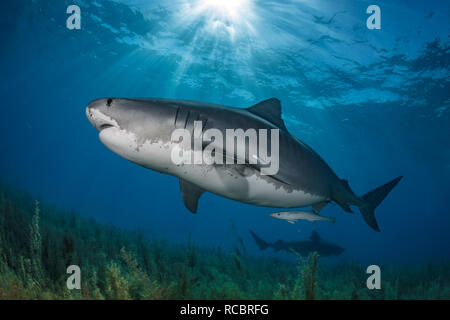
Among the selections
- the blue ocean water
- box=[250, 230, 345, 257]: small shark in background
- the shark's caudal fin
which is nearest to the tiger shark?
the shark's caudal fin

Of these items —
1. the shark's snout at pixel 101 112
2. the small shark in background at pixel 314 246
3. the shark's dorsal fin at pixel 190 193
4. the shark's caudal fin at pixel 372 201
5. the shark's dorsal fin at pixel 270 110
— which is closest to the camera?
the shark's snout at pixel 101 112

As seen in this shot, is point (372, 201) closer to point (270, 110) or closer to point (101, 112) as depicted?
point (270, 110)

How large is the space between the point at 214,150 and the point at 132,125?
868 millimetres

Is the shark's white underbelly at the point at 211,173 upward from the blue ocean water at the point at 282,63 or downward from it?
downward

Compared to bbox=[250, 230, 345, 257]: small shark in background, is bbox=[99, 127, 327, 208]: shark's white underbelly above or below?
above

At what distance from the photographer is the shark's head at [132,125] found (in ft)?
7.26

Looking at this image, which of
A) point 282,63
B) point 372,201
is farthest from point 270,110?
point 282,63

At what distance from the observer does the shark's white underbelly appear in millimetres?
2279

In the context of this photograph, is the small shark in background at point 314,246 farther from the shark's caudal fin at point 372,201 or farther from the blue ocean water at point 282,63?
the shark's caudal fin at point 372,201

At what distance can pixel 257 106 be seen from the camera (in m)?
3.78

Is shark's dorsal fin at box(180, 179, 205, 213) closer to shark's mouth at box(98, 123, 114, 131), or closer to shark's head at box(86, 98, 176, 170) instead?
shark's head at box(86, 98, 176, 170)

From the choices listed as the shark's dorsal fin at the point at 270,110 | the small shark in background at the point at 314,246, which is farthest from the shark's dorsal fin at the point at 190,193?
the small shark in background at the point at 314,246
